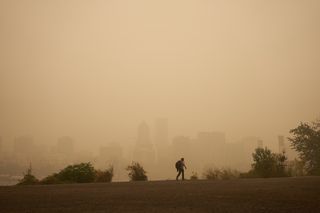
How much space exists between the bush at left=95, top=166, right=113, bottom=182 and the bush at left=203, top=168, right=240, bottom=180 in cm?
934

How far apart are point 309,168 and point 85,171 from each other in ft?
89.6

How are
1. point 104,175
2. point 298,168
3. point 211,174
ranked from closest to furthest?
point 104,175
point 211,174
point 298,168

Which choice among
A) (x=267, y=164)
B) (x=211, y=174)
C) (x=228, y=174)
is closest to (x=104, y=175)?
(x=211, y=174)

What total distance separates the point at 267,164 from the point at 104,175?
47.1 feet

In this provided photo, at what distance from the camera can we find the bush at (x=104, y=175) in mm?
25922

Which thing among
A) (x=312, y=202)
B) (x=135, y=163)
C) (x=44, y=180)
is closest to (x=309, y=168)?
(x=135, y=163)

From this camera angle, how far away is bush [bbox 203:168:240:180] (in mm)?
29681

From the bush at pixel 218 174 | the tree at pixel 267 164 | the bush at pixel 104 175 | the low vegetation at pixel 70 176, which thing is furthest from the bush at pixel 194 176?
the low vegetation at pixel 70 176

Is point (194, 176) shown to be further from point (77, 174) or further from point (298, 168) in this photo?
point (298, 168)

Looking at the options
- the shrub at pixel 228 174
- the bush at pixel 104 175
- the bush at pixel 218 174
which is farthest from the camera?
the bush at pixel 218 174

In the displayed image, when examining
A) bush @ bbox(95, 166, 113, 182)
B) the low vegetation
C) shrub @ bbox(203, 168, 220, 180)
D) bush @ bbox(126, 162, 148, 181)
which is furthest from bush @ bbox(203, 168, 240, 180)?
the low vegetation

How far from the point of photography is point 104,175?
1032 inches

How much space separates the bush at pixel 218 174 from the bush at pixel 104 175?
9.34m

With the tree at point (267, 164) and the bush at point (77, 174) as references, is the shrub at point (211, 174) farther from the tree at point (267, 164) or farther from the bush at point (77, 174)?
the bush at point (77, 174)
